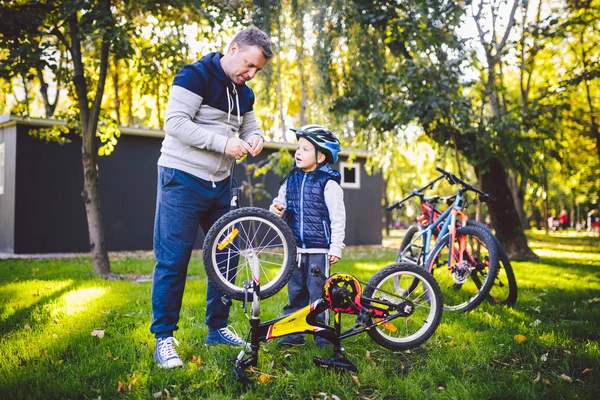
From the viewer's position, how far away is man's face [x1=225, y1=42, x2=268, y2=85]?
2.57 m

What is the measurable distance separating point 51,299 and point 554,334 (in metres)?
4.31

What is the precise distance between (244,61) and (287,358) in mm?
1757

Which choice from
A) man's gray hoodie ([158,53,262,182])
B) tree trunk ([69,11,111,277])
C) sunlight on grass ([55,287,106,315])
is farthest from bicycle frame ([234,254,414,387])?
tree trunk ([69,11,111,277])

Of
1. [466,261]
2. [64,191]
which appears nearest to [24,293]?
[466,261]

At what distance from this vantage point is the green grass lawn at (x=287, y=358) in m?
2.31

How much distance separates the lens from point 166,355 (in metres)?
2.58

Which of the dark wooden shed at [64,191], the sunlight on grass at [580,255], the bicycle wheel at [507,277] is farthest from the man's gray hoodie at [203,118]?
the sunlight on grass at [580,255]

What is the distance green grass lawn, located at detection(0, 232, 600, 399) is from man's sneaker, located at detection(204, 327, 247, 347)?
0.08 m

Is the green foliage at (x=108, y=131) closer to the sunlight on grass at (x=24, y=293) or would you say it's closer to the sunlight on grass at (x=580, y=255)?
the sunlight on grass at (x=24, y=293)

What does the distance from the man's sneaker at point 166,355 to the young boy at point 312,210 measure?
77 centimetres

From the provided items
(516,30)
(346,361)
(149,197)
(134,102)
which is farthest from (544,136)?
(134,102)

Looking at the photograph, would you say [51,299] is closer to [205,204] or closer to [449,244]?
[205,204]

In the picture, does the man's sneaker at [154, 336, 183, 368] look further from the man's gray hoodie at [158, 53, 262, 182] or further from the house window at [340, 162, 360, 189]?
the house window at [340, 162, 360, 189]

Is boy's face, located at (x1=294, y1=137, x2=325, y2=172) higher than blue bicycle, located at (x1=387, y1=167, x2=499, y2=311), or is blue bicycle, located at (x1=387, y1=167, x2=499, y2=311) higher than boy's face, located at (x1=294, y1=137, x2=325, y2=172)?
boy's face, located at (x1=294, y1=137, x2=325, y2=172)
